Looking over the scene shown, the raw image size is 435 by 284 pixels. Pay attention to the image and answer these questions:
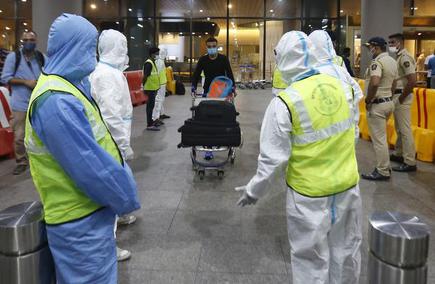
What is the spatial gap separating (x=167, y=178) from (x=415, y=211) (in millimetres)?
3141

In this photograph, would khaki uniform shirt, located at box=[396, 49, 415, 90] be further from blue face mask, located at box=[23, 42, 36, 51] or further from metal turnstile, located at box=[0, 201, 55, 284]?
metal turnstile, located at box=[0, 201, 55, 284]

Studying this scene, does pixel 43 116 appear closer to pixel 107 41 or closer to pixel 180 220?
pixel 107 41

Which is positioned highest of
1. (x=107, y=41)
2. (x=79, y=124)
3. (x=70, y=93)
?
(x=107, y=41)

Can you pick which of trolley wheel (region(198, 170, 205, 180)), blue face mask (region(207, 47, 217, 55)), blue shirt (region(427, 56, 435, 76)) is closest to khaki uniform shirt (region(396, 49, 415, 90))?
blue face mask (region(207, 47, 217, 55))

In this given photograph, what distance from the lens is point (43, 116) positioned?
1.98 meters

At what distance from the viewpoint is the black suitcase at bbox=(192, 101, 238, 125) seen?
20.8ft

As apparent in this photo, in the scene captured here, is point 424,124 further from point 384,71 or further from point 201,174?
point 201,174

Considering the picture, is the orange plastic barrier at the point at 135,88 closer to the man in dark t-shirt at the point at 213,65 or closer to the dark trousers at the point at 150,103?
the dark trousers at the point at 150,103

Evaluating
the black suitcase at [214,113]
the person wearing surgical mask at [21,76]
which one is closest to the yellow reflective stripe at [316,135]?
the black suitcase at [214,113]

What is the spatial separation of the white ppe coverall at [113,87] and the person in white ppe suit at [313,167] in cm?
161

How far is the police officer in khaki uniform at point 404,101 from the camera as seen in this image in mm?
6828

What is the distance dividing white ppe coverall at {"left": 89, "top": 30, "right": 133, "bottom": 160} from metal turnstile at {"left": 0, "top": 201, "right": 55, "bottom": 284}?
1736 mm

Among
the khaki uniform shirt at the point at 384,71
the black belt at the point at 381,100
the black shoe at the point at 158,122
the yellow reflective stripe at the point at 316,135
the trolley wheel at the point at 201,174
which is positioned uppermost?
the khaki uniform shirt at the point at 384,71

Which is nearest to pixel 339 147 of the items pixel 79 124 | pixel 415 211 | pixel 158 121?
pixel 79 124
